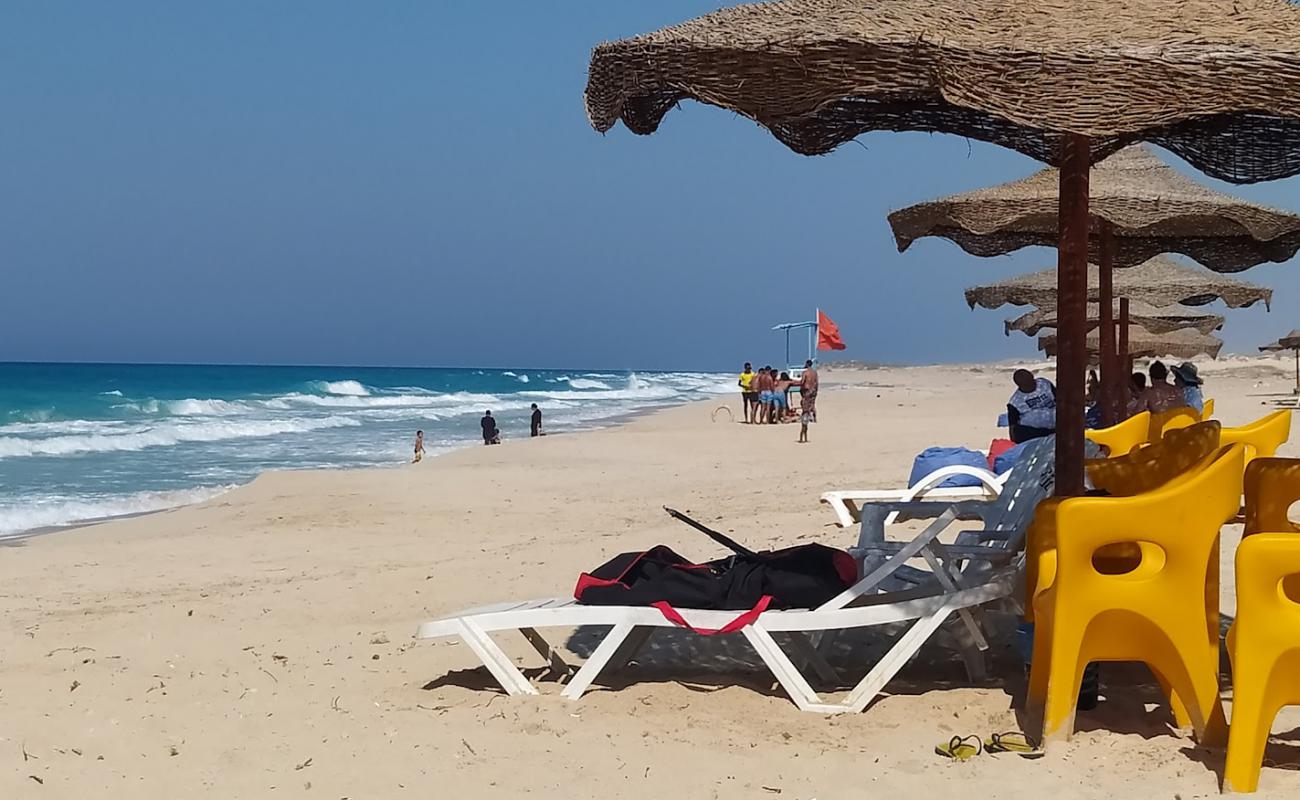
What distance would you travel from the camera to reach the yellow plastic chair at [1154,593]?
3277mm

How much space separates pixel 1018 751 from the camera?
3.46 m

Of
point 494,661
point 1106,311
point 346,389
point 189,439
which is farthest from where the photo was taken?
point 346,389

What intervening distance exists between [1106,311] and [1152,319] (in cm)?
663

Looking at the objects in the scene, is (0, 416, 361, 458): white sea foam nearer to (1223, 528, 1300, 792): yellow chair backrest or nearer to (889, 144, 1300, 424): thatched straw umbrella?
(889, 144, 1300, 424): thatched straw umbrella

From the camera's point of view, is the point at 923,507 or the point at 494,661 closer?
the point at 494,661

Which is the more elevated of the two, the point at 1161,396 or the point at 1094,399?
the point at 1161,396

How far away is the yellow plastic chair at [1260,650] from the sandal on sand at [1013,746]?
54 cm

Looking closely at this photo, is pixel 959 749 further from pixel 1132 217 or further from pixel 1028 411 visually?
pixel 1028 411

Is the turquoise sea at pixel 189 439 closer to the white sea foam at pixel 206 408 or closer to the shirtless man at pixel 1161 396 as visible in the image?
the white sea foam at pixel 206 408

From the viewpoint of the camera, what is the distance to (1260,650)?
306 centimetres

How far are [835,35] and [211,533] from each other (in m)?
7.95

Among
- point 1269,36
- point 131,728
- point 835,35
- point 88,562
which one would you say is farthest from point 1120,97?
point 88,562

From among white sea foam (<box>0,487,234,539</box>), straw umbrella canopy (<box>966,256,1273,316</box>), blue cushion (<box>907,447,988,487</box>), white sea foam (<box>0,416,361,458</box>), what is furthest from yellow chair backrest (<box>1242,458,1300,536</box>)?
white sea foam (<box>0,416,361,458</box>)

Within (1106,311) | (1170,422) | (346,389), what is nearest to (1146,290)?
(1106,311)
